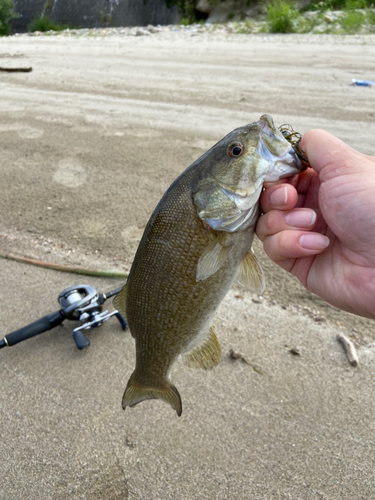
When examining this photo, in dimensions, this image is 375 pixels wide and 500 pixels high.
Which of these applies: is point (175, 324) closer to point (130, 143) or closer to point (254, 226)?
point (254, 226)

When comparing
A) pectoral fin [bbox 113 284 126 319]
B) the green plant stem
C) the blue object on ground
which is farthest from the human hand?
the blue object on ground

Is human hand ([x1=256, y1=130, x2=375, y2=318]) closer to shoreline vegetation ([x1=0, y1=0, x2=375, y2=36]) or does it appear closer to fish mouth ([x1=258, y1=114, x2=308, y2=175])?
fish mouth ([x1=258, y1=114, x2=308, y2=175])

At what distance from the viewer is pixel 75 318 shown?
313cm

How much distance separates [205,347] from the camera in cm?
221

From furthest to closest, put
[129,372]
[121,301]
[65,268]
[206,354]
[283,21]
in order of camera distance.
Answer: [283,21]
[65,268]
[129,372]
[206,354]
[121,301]

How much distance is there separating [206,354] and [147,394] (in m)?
0.39

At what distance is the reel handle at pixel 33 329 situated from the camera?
9.84 ft

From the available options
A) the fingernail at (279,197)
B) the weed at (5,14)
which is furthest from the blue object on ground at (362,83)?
the weed at (5,14)

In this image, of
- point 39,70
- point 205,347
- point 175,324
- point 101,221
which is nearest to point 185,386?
point 205,347

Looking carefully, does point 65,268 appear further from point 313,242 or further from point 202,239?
point 313,242

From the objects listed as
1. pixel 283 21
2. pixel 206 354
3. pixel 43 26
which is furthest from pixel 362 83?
pixel 43 26

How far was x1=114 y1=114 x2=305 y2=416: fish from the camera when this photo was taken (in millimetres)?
1727

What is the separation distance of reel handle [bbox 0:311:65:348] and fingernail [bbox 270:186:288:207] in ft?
6.70

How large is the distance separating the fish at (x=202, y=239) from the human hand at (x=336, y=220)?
0.09 metres
